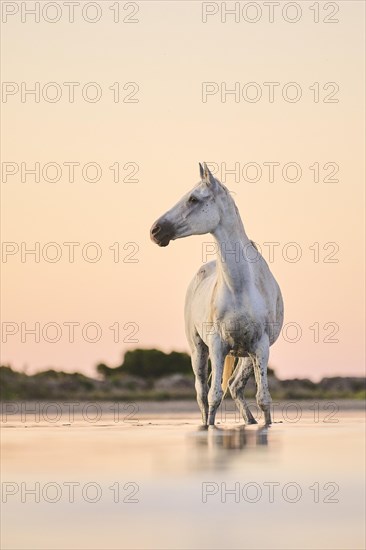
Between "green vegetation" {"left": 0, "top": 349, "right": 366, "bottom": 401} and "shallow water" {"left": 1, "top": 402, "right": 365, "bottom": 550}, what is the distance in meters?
17.9

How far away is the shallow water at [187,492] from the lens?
20.5ft

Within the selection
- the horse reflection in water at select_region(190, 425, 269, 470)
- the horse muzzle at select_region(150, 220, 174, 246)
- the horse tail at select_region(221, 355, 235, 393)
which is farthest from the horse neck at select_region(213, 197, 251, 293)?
the horse tail at select_region(221, 355, 235, 393)

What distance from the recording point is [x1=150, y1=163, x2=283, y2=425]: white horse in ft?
43.6

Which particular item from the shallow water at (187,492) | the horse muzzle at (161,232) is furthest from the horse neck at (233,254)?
the shallow water at (187,492)

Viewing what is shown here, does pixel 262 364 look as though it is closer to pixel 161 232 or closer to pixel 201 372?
pixel 161 232

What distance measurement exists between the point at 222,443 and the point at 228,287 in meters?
2.90

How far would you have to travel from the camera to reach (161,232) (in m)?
13.2

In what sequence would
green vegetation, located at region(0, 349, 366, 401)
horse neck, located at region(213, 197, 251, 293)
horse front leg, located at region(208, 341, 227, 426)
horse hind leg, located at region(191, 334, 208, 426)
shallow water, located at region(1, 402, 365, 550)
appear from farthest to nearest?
green vegetation, located at region(0, 349, 366, 401)
horse hind leg, located at region(191, 334, 208, 426)
horse front leg, located at region(208, 341, 227, 426)
horse neck, located at region(213, 197, 251, 293)
shallow water, located at region(1, 402, 365, 550)

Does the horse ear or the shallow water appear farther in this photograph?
the horse ear

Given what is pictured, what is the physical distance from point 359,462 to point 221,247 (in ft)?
15.1

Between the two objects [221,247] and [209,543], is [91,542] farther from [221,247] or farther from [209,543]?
[221,247]

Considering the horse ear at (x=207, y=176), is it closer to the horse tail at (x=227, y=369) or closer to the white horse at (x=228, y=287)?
the white horse at (x=228, y=287)

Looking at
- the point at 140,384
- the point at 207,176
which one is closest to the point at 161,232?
the point at 207,176

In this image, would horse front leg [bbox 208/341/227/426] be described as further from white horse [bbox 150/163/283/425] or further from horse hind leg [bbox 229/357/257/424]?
horse hind leg [bbox 229/357/257/424]
